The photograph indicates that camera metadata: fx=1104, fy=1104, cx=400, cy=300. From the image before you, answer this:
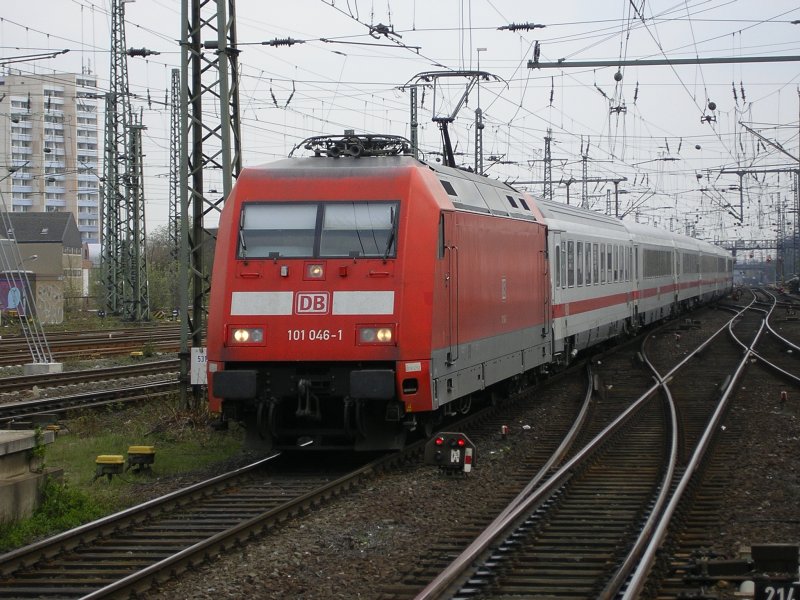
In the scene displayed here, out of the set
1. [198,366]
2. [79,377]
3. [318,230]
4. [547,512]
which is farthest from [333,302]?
[79,377]

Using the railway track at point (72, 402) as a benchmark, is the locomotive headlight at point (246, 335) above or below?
above

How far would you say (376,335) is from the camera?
11258mm

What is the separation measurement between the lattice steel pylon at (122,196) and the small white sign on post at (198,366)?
26.0 meters

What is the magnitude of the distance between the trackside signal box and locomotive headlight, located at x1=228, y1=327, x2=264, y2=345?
83.5 inches

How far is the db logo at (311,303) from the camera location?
1141 centimetres

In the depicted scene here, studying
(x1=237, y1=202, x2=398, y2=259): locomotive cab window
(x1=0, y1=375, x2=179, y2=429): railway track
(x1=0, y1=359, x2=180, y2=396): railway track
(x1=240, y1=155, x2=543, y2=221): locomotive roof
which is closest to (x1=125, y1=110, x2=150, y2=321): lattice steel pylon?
(x1=0, y1=359, x2=180, y2=396): railway track

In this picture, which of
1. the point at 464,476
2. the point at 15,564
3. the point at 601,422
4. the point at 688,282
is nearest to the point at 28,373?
the point at 601,422

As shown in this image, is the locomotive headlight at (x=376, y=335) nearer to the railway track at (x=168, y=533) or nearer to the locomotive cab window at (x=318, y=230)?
the locomotive cab window at (x=318, y=230)

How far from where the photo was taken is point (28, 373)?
24938 millimetres

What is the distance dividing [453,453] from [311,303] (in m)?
2.12

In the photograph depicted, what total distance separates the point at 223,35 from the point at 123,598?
10.4 meters

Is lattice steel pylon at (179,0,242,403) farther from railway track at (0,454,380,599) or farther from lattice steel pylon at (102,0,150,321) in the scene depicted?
lattice steel pylon at (102,0,150,321)

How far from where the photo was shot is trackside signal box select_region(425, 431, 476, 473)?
11.2 meters

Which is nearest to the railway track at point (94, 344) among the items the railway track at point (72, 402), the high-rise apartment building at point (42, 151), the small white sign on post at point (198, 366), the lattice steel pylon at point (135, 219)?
the lattice steel pylon at point (135, 219)
